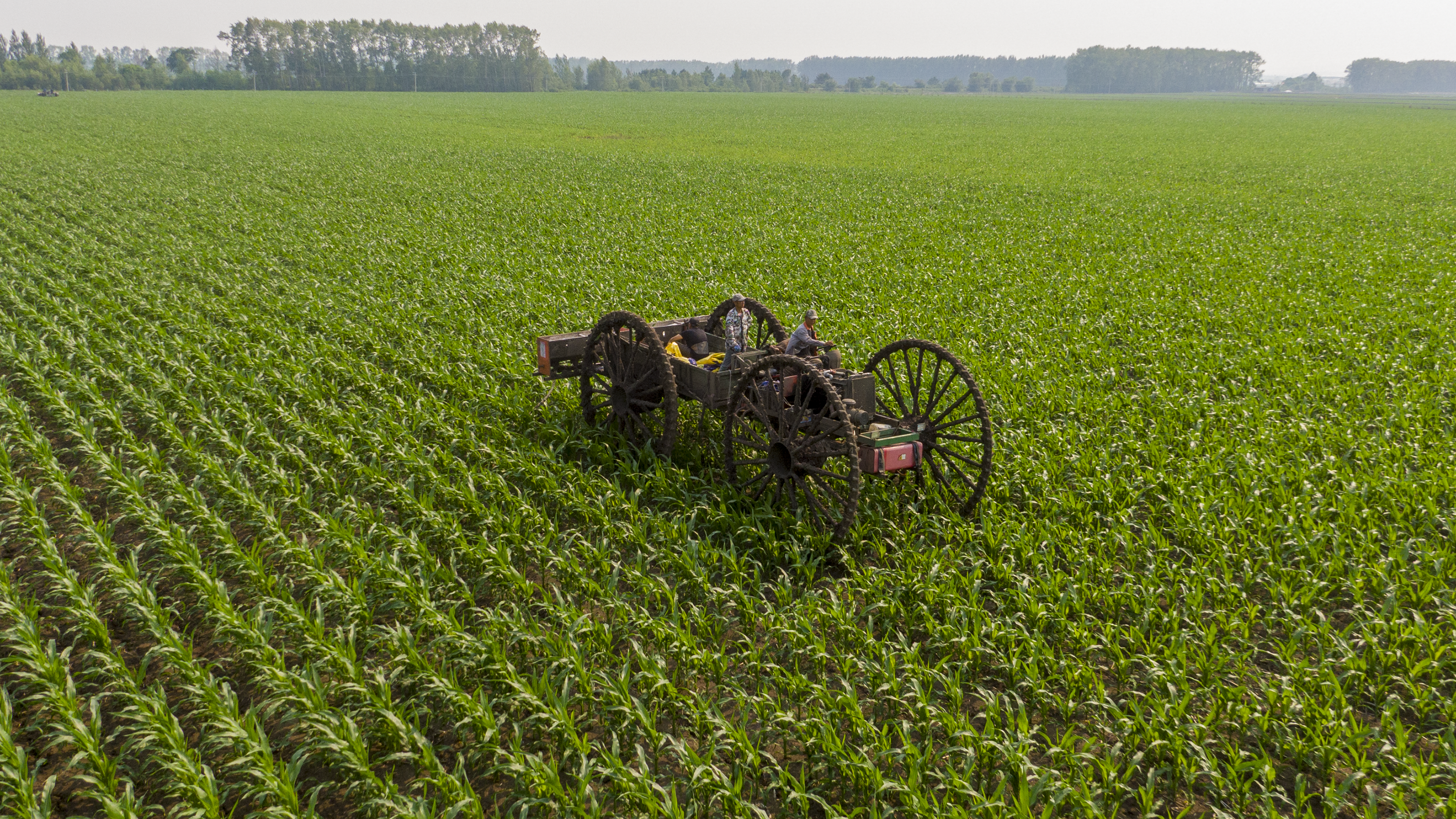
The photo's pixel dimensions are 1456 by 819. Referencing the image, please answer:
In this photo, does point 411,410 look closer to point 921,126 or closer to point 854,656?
point 854,656

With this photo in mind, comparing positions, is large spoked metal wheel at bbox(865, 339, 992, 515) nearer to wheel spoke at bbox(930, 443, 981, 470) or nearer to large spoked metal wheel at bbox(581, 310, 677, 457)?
wheel spoke at bbox(930, 443, 981, 470)

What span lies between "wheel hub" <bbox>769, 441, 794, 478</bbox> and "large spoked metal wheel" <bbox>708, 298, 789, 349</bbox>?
6.10 feet

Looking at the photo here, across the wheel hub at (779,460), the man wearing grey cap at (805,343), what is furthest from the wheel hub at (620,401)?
the wheel hub at (779,460)

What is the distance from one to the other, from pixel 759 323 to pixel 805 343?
1973 mm

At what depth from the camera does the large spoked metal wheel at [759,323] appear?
1013 cm

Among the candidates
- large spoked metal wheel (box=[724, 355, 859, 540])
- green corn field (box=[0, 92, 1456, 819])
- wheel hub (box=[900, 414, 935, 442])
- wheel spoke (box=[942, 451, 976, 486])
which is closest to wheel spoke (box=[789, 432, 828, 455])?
large spoked metal wheel (box=[724, 355, 859, 540])

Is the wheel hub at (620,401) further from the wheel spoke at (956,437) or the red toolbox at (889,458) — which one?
the wheel spoke at (956,437)

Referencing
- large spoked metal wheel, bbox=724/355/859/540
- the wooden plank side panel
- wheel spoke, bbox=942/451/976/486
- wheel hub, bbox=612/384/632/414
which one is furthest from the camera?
the wooden plank side panel

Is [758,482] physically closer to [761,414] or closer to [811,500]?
[761,414]

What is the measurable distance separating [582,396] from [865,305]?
24.6 ft

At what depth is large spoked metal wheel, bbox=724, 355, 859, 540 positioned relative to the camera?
7.34 meters

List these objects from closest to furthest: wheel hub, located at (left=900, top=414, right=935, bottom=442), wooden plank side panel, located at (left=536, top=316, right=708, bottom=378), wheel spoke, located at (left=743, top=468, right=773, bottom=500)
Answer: wheel hub, located at (left=900, top=414, right=935, bottom=442)
wheel spoke, located at (left=743, top=468, right=773, bottom=500)
wooden plank side panel, located at (left=536, top=316, right=708, bottom=378)

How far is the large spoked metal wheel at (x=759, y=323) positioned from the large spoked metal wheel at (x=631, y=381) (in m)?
1.10

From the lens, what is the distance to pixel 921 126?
244ft
